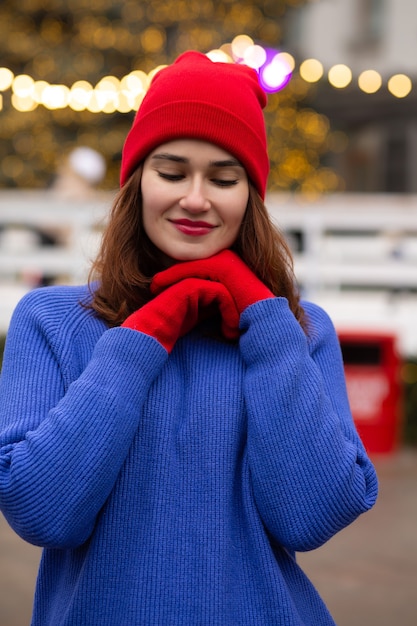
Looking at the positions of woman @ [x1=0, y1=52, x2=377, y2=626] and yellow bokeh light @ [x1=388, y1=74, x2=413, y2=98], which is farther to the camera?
yellow bokeh light @ [x1=388, y1=74, x2=413, y2=98]

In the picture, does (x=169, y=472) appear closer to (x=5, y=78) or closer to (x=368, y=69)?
(x=5, y=78)

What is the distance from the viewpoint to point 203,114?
1.88m

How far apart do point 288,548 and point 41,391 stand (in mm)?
560

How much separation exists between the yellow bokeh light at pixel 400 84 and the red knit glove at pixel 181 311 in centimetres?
1139

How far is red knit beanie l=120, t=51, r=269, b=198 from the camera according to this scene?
188 cm

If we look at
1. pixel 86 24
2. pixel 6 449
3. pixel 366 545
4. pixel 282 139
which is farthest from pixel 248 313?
pixel 86 24

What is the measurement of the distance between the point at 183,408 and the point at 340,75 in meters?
10.8

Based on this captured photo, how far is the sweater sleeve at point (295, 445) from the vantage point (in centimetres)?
170

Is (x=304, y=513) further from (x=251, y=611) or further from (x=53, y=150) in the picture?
(x=53, y=150)

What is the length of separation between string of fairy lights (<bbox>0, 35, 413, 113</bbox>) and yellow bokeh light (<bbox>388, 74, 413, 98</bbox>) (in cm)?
89

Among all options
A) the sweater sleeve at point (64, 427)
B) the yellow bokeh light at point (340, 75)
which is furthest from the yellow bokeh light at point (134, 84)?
the sweater sleeve at point (64, 427)

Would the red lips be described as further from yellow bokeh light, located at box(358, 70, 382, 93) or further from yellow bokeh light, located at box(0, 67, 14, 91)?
yellow bokeh light, located at box(0, 67, 14, 91)

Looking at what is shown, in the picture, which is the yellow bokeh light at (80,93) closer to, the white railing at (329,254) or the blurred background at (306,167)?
the blurred background at (306,167)

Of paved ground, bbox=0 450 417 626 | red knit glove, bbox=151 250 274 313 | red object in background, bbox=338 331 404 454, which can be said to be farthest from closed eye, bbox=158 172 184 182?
red object in background, bbox=338 331 404 454
